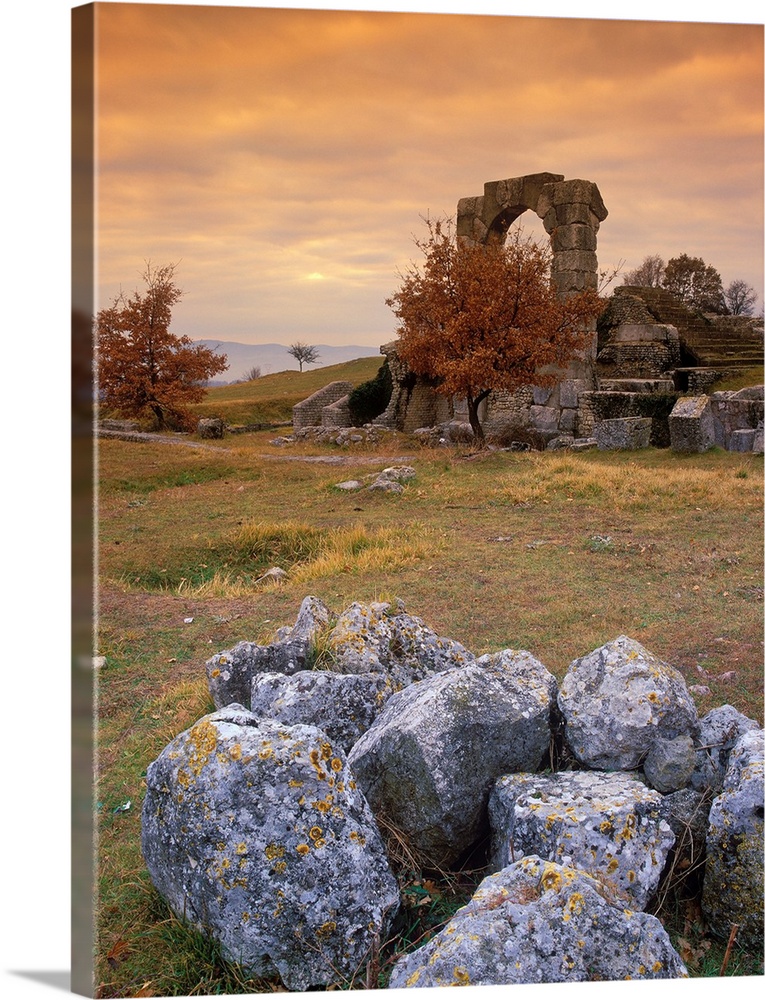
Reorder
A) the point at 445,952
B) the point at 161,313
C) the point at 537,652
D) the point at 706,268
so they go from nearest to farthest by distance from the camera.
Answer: the point at 445,952 < the point at 537,652 < the point at 161,313 < the point at 706,268

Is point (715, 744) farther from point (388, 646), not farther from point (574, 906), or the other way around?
point (388, 646)

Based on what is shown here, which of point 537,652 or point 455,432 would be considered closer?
point 537,652

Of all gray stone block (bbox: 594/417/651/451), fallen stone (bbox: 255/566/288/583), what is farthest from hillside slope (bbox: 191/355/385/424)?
fallen stone (bbox: 255/566/288/583)

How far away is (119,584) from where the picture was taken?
6246 millimetres

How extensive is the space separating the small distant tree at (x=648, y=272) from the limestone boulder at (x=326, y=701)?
2690 cm

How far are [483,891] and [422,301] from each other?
13035mm

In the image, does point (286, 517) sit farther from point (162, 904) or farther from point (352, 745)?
point (162, 904)

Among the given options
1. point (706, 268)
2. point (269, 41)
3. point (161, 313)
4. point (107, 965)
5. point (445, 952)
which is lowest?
point (107, 965)

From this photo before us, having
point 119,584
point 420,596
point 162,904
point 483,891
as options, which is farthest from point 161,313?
point 483,891

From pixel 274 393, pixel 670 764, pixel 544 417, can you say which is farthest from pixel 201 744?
pixel 274 393

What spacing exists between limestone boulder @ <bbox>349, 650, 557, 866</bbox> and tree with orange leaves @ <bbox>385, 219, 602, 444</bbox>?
11182 mm

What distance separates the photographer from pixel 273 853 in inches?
109

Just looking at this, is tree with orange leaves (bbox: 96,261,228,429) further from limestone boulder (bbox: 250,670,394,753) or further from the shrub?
Answer: the shrub

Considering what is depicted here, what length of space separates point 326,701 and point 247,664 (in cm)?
63
